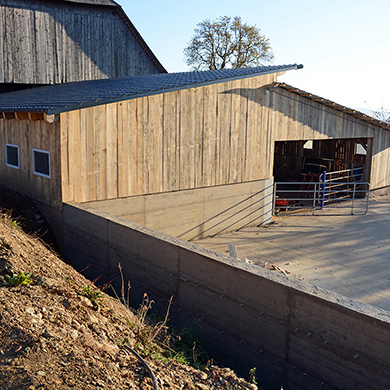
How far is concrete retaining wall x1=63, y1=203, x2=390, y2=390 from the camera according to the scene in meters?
4.95

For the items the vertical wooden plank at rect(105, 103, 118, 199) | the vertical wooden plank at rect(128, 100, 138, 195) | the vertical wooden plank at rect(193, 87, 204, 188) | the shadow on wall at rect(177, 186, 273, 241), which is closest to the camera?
the vertical wooden plank at rect(105, 103, 118, 199)

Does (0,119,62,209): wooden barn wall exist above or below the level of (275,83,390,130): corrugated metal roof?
below

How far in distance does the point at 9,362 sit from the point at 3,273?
95.6 inches

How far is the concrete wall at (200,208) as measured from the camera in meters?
11.3

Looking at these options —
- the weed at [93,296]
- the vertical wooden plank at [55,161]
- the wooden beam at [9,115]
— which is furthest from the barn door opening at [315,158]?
the weed at [93,296]

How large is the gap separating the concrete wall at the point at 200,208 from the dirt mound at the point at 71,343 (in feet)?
14.8

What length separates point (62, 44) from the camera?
19.2 metres

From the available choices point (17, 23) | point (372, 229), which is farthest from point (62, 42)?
point (372, 229)

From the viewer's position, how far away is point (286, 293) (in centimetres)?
560

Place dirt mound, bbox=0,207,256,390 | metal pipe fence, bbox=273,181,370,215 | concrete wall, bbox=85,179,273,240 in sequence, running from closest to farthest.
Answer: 1. dirt mound, bbox=0,207,256,390
2. concrete wall, bbox=85,179,273,240
3. metal pipe fence, bbox=273,181,370,215

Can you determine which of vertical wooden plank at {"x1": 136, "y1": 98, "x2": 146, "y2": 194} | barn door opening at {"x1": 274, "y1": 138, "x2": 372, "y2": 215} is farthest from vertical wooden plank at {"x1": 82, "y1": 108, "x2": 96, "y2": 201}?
barn door opening at {"x1": 274, "y1": 138, "x2": 372, "y2": 215}

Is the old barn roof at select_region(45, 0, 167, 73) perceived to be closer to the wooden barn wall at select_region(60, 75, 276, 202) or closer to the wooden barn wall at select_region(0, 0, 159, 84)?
the wooden barn wall at select_region(0, 0, 159, 84)

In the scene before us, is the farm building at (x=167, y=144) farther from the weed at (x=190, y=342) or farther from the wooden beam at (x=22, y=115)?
the weed at (x=190, y=342)

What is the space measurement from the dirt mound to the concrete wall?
4.50 m
